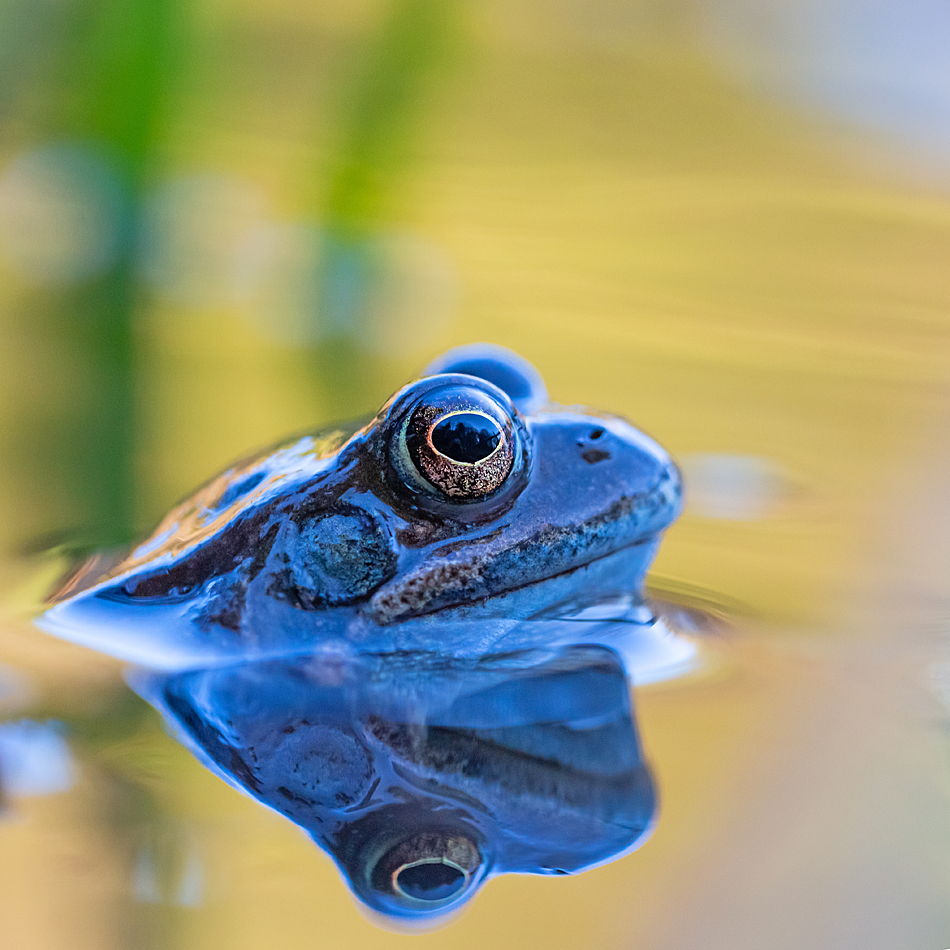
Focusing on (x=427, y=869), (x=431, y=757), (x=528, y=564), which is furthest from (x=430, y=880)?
(x=528, y=564)

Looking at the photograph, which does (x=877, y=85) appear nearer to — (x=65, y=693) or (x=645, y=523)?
(x=645, y=523)

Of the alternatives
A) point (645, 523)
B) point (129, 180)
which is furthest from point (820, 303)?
point (645, 523)

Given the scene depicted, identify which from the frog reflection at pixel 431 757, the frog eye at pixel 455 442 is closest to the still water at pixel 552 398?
the frog reflection at pixel 431 757

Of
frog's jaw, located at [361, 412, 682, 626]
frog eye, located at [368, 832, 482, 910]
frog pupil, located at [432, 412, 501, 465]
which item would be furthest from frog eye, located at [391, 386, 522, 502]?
frog eye, located at [368, 832, 482, 910]

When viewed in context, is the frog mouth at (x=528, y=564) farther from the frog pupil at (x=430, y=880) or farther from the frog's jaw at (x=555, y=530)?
the frog pupil at (x=430, y=880)

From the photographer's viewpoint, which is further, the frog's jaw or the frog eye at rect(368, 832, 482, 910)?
the frog's jaw

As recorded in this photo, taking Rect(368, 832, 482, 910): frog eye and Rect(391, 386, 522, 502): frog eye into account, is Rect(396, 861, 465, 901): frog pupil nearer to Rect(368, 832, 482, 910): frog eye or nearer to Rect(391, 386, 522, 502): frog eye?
Rect(368, 832, 482, 910): frog eye

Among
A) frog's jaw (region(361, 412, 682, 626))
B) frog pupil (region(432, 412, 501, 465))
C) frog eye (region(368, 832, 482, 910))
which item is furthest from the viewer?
frog's jaw (region(361, 412, 682, 626))

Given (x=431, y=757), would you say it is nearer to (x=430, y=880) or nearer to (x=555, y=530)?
(x=430, y=880)
